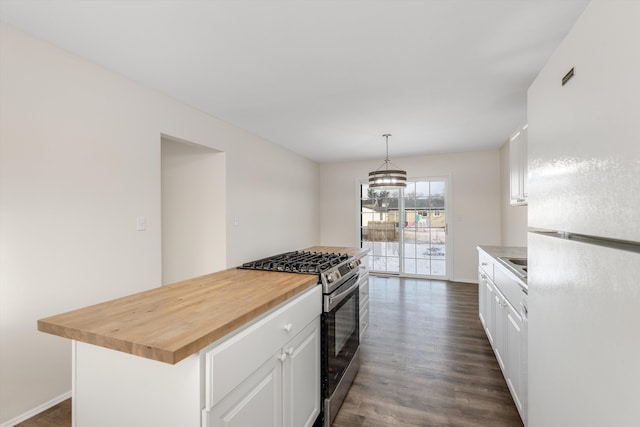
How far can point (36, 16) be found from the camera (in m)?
1.71

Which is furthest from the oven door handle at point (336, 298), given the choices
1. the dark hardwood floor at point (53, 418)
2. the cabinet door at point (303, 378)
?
the dark hardwood floor at point (53, 418)

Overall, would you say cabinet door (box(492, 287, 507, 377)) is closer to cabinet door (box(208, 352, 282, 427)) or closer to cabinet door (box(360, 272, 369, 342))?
cabinet door (box(360, 272, 369, 342))

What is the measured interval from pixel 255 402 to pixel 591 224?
1285mm

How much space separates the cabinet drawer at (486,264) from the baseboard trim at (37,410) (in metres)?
3.49

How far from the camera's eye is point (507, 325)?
2074 millimetres

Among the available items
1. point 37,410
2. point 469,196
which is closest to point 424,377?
point 37,410

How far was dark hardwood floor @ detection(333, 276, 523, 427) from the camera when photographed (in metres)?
1.92

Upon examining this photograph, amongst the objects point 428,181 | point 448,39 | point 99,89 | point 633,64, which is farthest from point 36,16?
point 428,181

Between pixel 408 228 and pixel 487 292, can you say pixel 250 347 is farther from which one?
pixel 408 228

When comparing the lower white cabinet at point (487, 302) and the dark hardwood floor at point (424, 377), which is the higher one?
the lower white cabinet at point (487, 302)

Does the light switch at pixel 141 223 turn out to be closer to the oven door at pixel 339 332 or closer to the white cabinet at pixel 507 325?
the oven door at pixel 339 332

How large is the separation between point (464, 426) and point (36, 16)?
11.8ft

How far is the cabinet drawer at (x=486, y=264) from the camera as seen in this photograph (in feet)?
8.77

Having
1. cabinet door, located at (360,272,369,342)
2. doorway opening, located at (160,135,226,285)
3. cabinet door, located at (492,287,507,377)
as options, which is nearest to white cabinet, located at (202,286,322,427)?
cabinet door, located at (360,272,369,342)
